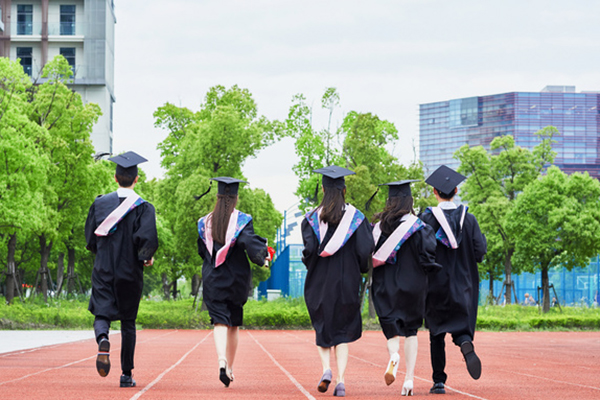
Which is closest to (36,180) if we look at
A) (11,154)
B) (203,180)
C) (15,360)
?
(11,154)

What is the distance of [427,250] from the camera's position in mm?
8492

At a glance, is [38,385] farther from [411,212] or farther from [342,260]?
[411,212]

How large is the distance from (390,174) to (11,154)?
Result: 14368 millimetres

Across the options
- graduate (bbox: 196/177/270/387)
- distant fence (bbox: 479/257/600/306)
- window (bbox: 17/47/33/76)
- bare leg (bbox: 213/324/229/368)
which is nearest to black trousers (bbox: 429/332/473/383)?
A: graduate (bbox: 196/177/270/387)

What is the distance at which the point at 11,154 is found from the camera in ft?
88.6

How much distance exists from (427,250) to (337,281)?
90cm

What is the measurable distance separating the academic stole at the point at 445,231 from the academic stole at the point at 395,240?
0.25 meters

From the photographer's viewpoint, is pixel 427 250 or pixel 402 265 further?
pixel 402 265

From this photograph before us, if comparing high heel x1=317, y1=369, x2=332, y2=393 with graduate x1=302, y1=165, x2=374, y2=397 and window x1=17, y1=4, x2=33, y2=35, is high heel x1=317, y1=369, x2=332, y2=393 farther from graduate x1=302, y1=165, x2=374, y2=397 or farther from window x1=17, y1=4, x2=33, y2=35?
window x1=17, y1=4, x2=33, y2=35

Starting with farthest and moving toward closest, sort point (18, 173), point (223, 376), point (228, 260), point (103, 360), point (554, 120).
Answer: point (554, 120) → point (18, 173) → point (228, 260) → point (223, 376) → point (103, 360)

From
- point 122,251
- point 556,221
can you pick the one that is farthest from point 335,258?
point 556,221

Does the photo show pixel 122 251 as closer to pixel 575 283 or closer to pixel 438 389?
pixel 438 389

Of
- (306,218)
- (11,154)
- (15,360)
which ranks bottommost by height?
(15,360)

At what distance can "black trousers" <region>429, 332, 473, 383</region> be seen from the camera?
8352 millimetres
